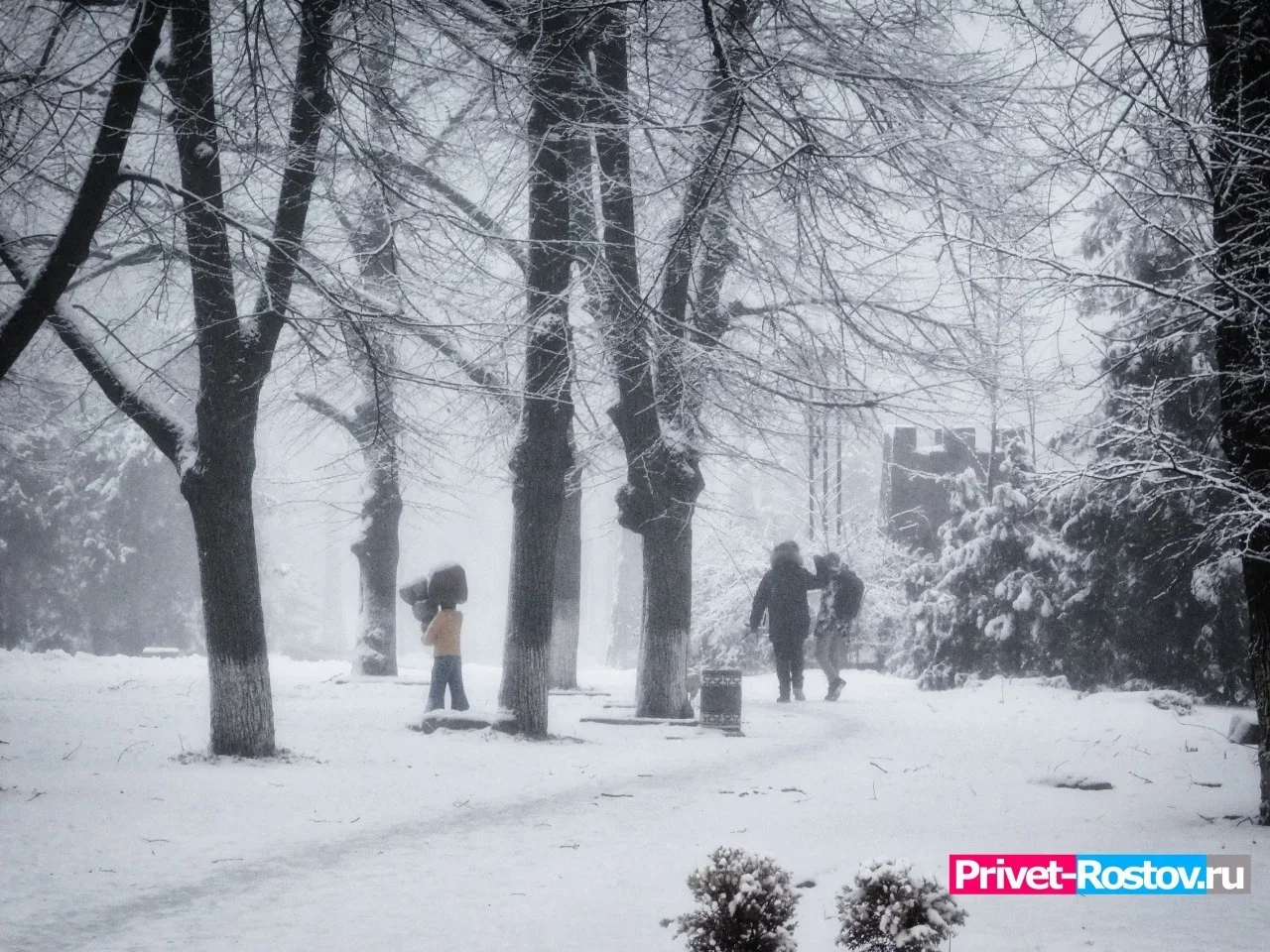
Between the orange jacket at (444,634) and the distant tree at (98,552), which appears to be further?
the distant tree at (98,552)

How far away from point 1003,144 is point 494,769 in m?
6.98

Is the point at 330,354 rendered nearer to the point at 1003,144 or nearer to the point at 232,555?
the point at 232,555

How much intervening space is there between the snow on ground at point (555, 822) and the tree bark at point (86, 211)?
3.10 m

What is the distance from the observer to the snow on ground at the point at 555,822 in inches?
171


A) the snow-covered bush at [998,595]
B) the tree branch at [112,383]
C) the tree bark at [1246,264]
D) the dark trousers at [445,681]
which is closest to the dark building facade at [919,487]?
the snow-covered bush at [998,595]

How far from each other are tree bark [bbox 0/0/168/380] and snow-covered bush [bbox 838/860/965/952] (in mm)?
6336

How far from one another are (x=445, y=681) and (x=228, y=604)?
11.2 ft

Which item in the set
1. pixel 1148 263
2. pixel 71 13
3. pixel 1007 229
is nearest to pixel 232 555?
pixel 71 13

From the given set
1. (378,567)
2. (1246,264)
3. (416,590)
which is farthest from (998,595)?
(1246,264)

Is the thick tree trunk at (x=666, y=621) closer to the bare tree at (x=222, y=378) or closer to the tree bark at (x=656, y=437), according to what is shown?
the tree bark at (x=656, y=437)

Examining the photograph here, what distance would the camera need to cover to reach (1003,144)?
31.1 feet

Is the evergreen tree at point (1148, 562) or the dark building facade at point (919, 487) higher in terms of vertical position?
the dark building facade at point (919, 487)

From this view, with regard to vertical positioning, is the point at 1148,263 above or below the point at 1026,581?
above

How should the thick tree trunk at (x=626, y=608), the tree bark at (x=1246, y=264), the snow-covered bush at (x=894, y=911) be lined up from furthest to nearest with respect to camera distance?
1. the thick tree trunk at (x=626, y=608)
2. the tree bark at (x=1246, y=264)
3. the snow-covered bush at (x=894, y=911)
